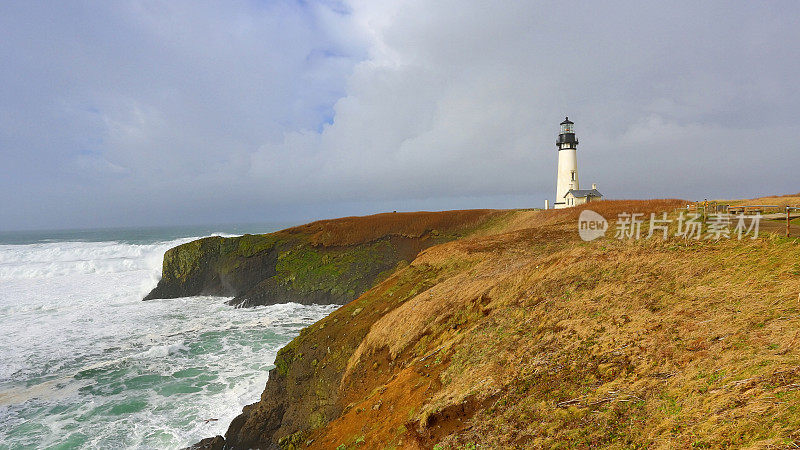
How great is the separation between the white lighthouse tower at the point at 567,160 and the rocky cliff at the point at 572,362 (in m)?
30.0

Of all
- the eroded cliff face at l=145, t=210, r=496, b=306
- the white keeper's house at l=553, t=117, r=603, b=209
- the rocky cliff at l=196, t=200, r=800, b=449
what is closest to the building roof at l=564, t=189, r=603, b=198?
the white keeper's house at l=553, t=117, r=603, b=209

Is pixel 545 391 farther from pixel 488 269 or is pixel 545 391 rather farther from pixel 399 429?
pixel 488 269

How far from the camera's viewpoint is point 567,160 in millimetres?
39156

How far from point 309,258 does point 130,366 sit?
1528 centimetres

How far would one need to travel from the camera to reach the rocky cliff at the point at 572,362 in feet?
14.4

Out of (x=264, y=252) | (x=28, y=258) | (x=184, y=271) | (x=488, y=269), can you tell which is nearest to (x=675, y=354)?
(x=488, y=269)

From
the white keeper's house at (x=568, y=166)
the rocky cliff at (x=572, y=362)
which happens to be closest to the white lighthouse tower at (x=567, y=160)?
the white keeper's house at (x=568, y=166)

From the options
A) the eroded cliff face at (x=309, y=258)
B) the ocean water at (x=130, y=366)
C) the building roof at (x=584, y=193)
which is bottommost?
the ocean water at (x=130, y=366)

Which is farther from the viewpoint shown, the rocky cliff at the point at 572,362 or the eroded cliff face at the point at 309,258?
the eroded cliff face at the point at 309,258

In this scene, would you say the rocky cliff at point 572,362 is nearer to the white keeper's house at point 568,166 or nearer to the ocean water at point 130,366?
the ocean water at point 130,366

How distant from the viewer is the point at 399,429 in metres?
6.42

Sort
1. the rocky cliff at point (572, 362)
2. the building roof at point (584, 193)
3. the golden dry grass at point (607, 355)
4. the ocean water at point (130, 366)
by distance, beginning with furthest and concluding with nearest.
Result: 1. the building roof at point (584, 193)
2. the ocean water at point (130, 366)
3. the rocky cliff at point (572, 362)
4. the golden dry grass at point (607, 355)

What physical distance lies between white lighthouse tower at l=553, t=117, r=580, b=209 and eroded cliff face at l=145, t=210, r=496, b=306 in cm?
1069

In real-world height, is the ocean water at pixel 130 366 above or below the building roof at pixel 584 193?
below
